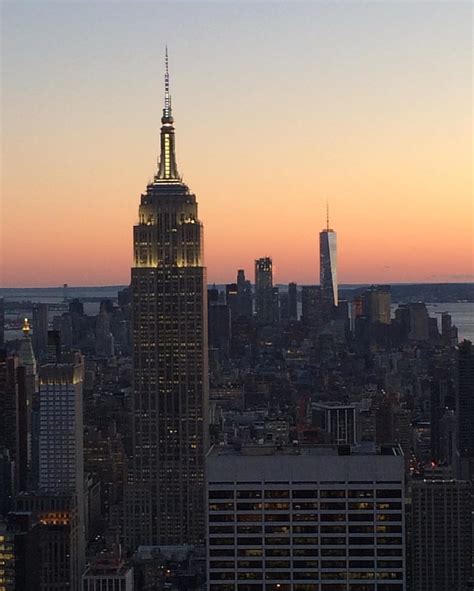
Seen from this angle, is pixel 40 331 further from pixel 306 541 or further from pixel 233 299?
pixel 306 541

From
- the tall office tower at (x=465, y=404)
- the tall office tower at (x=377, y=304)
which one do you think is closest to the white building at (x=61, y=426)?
the tall office tower at (x=377, y=304)

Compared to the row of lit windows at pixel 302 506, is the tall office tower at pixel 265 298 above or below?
above

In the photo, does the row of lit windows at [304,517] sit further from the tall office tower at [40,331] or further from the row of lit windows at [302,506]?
the tall office tower at [40,331]

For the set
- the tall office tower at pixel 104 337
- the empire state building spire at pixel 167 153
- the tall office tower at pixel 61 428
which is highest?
the empire state building spire at pixel 167 153

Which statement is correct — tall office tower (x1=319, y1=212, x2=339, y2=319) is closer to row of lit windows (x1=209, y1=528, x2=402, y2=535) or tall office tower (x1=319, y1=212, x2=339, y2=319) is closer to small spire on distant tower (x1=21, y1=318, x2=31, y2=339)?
small spire on distant tower (x1=21, y1=318, x2=31, y2=339)

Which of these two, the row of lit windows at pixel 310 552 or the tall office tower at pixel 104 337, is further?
the tall office tower at pixel 104 337

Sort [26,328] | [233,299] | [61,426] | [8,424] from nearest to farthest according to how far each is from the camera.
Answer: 1. [26,328]
2. [61,426]
3. [8,424]
4. [233,299]

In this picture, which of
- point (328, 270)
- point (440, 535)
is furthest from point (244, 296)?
point (440, 535)
